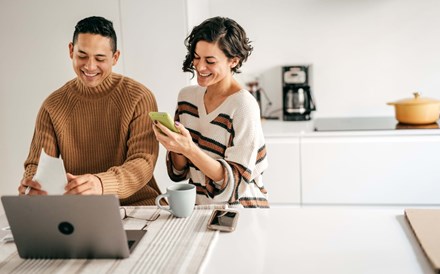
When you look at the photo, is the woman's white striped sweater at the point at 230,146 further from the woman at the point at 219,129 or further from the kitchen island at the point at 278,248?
the kitchen island at the point at 278,248

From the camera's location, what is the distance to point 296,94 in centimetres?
327

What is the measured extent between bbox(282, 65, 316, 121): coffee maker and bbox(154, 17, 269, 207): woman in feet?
4.68

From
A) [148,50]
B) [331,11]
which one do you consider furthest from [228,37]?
[331,11]

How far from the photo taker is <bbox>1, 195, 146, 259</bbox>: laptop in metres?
1.20

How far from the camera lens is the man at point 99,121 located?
1839mm

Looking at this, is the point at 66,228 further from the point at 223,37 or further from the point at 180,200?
the point at 223,37

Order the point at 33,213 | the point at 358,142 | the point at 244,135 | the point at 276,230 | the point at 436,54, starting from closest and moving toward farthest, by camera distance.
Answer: the point at 33,213 → the point at 276,230 → the point at 244,135 → the point at 358,142 → the point at 436,54

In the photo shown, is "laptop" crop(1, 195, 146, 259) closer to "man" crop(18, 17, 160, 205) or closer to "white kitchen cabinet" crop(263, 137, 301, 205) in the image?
"man" crop(18, 17, 160, 205)

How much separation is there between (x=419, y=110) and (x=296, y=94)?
730mm

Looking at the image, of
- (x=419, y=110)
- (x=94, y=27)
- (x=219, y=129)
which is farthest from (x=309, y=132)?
(x=94, y=27)

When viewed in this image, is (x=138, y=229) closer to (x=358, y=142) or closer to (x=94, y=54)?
(x=94, y=54)

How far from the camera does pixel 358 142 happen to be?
2900 mm

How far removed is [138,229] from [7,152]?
194cm

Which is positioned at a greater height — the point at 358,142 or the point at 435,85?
the point at 435,85
